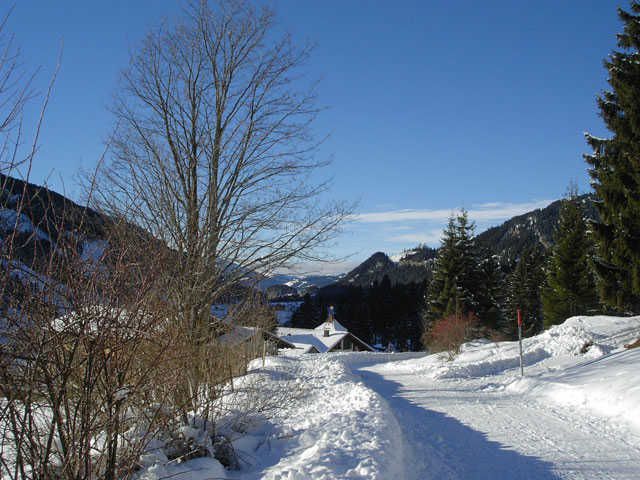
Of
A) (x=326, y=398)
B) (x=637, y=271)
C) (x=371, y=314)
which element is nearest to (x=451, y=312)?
(x=637, y=271)

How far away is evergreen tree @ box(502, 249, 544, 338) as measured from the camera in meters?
46.4

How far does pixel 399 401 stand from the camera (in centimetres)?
Result: 1145

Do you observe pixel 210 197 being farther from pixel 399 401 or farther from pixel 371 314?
pixel 371 314

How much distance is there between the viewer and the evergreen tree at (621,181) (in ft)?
49.4

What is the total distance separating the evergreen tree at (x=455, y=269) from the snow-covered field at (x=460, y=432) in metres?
23.3

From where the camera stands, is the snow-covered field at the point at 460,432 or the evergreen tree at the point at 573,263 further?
the evergreen tree at the point at 573,263

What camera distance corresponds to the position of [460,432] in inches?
293

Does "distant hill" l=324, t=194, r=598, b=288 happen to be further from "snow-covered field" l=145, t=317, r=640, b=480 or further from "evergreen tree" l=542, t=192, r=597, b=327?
"snow-covered field" l=145, t=317, r=640, b=480

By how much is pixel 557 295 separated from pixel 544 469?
29.9 metres

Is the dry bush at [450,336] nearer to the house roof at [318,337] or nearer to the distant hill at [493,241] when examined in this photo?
the house roof at [318,337]

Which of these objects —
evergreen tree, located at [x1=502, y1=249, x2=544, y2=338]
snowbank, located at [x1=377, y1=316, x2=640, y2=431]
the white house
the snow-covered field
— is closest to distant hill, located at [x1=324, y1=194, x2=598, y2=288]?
evergreen tree, located at [x1=502, y1=249, x2=544, y2=338]

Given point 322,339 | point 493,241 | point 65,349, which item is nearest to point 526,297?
point 322,339

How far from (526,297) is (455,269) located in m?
15.3

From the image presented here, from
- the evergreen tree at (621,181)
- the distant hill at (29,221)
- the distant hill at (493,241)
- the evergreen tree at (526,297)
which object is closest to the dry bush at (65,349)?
the distant hill at (29,221)
